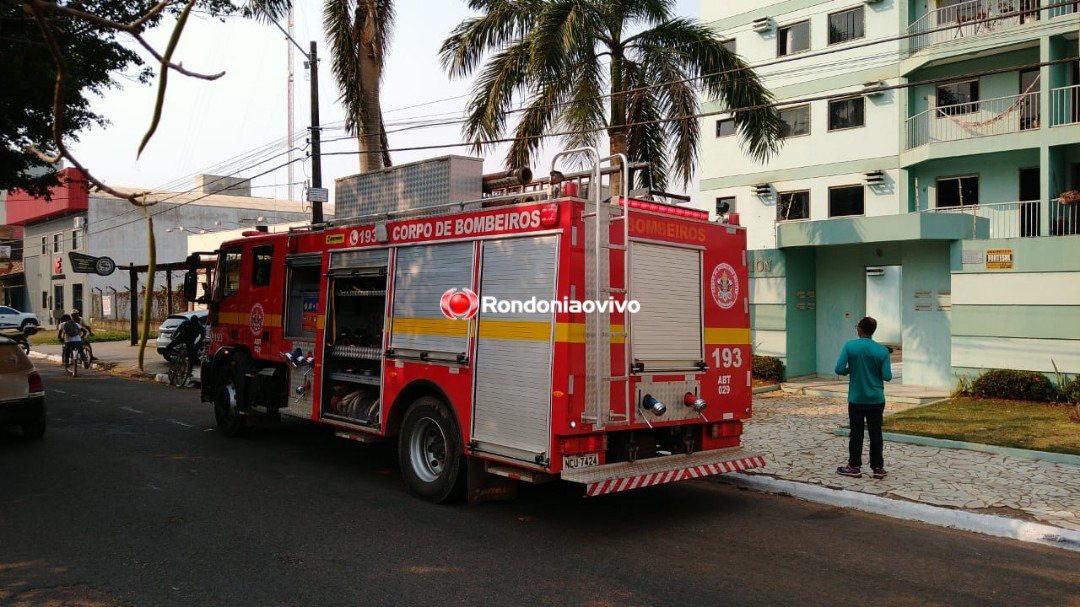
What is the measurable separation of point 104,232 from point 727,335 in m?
46.8

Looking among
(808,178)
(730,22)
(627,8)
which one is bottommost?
(808,178)

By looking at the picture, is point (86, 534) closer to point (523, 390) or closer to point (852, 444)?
point (523, 390)

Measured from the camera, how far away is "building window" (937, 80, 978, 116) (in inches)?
793

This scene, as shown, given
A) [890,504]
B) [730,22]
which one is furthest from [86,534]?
[730,22]

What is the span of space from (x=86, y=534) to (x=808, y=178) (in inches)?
820

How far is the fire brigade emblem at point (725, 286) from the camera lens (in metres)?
7.57

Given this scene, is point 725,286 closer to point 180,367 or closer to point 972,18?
point 180,367

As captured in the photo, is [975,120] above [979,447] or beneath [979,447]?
above

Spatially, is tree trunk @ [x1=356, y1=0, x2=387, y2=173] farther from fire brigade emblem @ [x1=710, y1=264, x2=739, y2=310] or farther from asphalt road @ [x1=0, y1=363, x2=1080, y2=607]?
fire brigade emblem @ [x1=710, y1=264, x2=739, y2=310]

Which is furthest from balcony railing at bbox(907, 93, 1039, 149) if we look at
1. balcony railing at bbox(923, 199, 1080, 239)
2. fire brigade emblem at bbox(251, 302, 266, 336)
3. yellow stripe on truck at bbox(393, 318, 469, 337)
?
fire brigade emblem at bbox(251, 302, 266, 336)

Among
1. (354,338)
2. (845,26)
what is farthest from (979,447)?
(845,26)

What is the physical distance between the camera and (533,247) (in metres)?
6.61

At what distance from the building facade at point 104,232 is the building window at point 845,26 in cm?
3004

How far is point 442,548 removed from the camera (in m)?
6.06
